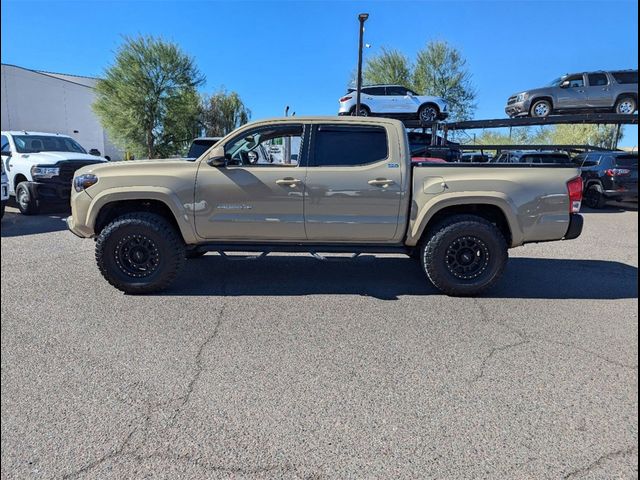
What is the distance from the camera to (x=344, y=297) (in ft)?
14.5

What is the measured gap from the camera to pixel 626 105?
1366cm

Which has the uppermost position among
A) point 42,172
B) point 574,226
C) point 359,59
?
point 359,59

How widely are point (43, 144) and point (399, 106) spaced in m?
12.1

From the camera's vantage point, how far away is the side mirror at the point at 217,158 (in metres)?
4.28

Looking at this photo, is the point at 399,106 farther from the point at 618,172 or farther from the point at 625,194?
the point at 625,194

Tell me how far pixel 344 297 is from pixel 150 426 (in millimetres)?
2514

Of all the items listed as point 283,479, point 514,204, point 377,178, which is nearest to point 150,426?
point 283,479

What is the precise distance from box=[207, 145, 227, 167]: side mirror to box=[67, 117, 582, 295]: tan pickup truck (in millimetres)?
11

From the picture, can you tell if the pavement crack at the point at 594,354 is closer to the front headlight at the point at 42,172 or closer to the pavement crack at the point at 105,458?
the pavement crack at the point at 105,458

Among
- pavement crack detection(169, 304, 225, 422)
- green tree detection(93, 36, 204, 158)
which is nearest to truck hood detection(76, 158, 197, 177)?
pavement crack detection(169, 304, 225, 422)

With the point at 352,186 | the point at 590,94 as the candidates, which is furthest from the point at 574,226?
the point at 590,94

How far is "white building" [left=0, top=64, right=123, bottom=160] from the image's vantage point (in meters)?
33.0

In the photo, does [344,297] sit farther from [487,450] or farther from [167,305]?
[487,450]

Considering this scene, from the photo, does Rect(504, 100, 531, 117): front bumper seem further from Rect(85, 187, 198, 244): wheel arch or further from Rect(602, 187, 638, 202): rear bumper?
Rect(85, 187, 198, 244): wheel arch
